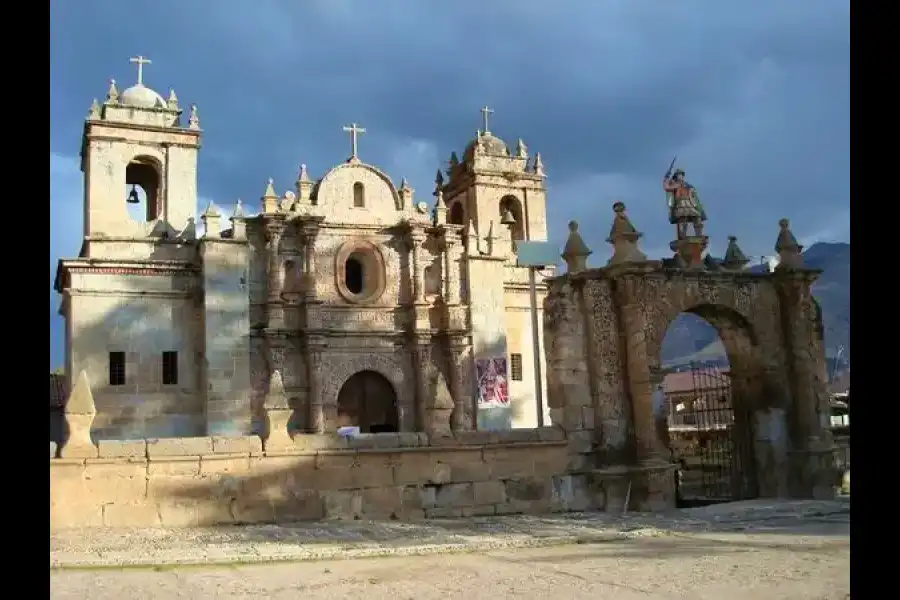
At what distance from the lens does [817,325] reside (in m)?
17.4

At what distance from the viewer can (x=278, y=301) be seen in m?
28.1

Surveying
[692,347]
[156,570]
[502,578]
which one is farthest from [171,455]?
[692,347]

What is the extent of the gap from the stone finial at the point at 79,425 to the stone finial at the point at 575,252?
858 centimetres

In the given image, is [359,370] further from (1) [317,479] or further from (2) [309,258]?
(1) [317,479]

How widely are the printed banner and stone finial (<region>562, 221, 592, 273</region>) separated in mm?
13874

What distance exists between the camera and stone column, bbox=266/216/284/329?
28094mm

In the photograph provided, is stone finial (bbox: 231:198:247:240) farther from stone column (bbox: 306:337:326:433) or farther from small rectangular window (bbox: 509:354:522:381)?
small rectangular window (bbox: 509:354:522:381)

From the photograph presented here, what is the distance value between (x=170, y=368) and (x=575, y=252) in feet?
49.2

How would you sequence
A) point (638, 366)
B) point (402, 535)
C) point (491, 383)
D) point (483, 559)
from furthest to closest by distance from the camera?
point (491, 383) < point (638, 366) < point (402, 535) < point (483, 559)

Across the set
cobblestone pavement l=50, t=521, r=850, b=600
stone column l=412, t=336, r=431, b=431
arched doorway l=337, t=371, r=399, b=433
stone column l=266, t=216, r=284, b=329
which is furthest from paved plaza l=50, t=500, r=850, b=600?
arched doorway l=337, t=371, r=399, b=433

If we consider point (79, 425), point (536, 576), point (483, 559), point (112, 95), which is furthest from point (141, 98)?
point (536, 576)
